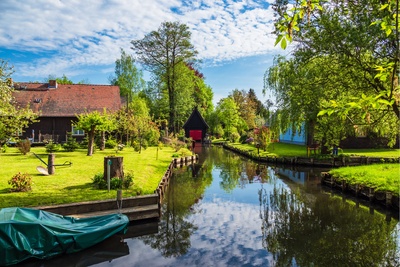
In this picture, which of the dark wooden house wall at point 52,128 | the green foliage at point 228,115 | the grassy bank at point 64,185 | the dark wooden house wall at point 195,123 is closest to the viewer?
the grassy bank at point 64,185

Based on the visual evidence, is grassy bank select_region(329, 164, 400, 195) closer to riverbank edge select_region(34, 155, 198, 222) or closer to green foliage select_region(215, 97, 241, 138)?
riverbank edge select_region(34, 155, 198, 222)

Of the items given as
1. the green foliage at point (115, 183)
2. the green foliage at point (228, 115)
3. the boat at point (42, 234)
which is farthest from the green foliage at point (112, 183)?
the green foliage at point (228, 115)

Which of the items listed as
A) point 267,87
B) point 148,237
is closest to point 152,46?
point 267,87

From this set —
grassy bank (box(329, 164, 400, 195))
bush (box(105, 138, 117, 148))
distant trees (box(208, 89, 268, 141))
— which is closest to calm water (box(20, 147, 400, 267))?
grassy bank (box(329, 164, 400, 195))

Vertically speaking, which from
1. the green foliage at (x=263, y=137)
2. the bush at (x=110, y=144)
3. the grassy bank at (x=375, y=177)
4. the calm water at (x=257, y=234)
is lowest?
the calm water at (x=257, y=234)

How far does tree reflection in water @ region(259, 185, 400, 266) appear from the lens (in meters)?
7.66

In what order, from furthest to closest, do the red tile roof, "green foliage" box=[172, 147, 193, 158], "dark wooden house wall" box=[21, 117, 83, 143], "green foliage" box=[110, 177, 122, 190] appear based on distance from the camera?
1. the red tile roof
2. "dark wooden house wall" box=[21, 117, 83, 143]
3. "green foliage" box=[172, 147, 193, 158]
4. "green foliage" box=[110, 177, 122, 190]

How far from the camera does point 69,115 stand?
3325cm

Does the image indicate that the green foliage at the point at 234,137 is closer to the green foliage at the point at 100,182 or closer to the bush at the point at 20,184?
the green foliage at the point at 100,182

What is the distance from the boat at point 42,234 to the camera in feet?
21.8

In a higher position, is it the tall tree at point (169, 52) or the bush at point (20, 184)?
the tall tree at point (169, 52)

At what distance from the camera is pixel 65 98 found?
35469 millimetres

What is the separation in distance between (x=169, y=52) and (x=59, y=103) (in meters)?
16.8

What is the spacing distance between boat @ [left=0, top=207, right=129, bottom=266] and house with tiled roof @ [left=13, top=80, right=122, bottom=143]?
26693 millimetres
